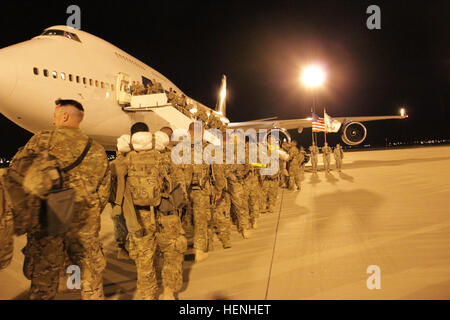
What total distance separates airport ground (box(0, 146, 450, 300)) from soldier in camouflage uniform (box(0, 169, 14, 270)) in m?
1.34

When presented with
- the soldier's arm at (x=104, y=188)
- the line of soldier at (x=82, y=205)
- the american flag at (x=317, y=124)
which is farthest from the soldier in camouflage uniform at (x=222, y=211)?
the american flag at (x=317, y=124)

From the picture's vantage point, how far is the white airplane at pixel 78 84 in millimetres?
7388

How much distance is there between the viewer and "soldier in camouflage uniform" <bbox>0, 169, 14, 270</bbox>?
1929mm

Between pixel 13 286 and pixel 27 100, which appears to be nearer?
pixel 13 286

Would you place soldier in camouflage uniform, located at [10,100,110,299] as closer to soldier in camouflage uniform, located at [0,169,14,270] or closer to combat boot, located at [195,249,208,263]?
soldier in camouflage uniform, located at [0,169,14,270]

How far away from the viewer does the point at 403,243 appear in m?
4.15

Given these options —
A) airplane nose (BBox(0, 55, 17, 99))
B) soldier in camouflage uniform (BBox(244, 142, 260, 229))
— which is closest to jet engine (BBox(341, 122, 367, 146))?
soldier in camouflage uniform (BBox(244, 142, 260, 229))

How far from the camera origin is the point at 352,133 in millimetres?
21562

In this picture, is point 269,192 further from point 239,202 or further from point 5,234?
point 5,234

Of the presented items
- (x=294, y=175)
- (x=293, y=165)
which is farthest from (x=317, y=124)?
(x=294, y=175)
